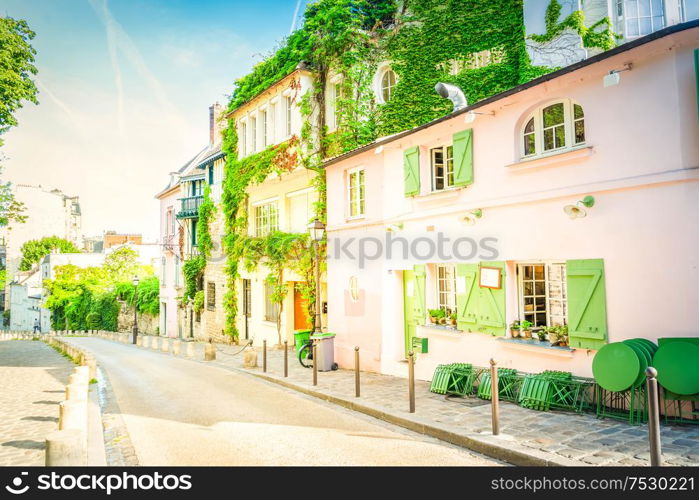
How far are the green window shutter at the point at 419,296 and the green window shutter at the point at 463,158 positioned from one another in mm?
2064

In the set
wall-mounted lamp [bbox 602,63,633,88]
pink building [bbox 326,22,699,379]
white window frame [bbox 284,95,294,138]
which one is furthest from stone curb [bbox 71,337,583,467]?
white window frame [bbox 284,95,294,138]

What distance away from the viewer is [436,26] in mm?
15359

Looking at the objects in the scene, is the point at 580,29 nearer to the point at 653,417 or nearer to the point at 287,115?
the point at 287,115

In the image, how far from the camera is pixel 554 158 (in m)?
8.15

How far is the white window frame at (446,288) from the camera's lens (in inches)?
417

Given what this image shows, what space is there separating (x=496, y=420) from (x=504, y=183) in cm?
441

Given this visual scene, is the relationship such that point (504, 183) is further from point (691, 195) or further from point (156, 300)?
point (156, 300)

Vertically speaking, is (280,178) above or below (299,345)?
above

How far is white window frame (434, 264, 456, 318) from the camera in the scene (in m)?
10.6

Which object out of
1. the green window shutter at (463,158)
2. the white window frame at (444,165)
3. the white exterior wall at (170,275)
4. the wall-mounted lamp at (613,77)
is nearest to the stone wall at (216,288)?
the white exterior wall at (170,275)

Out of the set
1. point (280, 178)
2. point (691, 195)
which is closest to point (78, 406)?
point (691, 195)

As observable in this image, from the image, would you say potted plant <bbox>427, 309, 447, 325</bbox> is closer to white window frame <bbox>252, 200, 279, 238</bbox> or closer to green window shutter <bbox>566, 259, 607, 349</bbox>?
green window shutter <bbox>566, 259, 607, 349</bbox>

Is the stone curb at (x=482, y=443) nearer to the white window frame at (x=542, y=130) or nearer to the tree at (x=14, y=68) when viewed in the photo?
the white window frame at (x=542, y=130)

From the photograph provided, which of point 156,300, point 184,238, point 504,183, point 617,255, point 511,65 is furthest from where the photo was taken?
point 156,300
